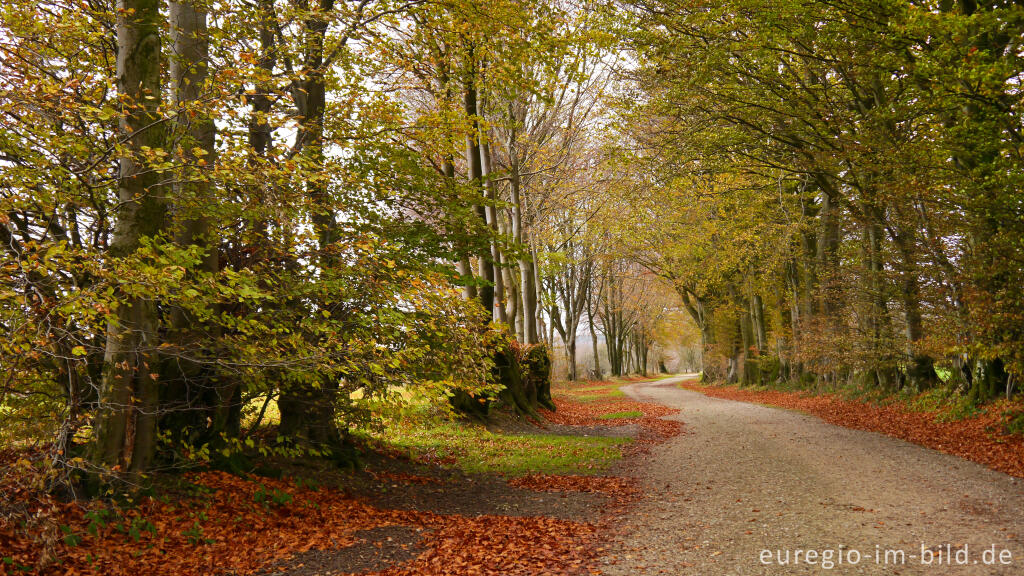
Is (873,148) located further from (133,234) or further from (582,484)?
(133,234)

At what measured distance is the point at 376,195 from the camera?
26.9 ft

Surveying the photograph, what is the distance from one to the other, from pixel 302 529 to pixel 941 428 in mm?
12593

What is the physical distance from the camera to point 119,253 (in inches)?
231

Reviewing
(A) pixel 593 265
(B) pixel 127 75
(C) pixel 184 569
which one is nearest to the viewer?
(C) pixel 184 569

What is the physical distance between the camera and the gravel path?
17.0ft

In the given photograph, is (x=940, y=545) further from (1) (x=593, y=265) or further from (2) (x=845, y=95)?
(1) (x=593, y=265)

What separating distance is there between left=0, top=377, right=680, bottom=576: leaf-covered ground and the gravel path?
2.43 feet

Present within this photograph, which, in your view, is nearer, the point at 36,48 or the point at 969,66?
the point at 36,48

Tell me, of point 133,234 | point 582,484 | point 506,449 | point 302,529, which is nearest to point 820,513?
point 582,484

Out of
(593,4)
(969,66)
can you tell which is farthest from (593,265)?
(969,66)

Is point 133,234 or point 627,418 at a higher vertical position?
point 133,234

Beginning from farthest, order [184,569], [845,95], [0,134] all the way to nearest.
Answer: [845,95] → [184,569] → [0,134]

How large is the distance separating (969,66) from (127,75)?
1078 cm

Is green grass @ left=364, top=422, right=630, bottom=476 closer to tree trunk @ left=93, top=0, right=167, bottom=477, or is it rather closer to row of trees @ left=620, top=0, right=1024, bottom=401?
tree trunk @ left=93, top=0, right=167, bottom=477
